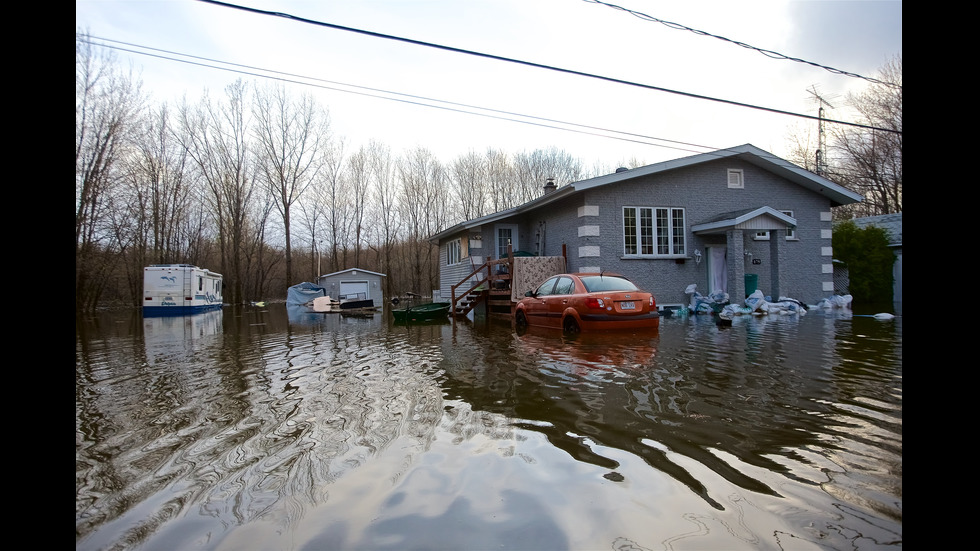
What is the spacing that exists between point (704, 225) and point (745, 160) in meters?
3.45

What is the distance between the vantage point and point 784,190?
18891mm

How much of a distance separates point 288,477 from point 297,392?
2764mm

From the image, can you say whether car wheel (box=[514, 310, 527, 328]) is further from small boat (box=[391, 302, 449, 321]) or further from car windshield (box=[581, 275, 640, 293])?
small boat (box=[391, 302, 449, 321])

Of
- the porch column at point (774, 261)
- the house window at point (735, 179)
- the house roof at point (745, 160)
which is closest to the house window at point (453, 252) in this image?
the house roof at point (745, 160)

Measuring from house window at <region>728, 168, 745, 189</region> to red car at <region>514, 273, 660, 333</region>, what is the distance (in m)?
9.48

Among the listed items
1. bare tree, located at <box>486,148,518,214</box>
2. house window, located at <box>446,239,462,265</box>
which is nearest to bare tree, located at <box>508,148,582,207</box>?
bare tree, located at <box>486,148,518,214</box>

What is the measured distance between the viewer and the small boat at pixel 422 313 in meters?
17.1

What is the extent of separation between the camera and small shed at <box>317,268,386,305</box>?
102ft

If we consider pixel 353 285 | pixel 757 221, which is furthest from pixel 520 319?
pixel 353 285

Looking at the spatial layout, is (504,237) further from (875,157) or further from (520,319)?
(875,157)

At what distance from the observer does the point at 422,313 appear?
56.0ft
